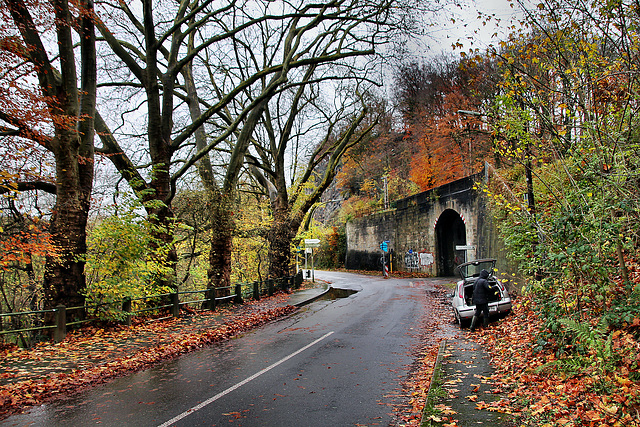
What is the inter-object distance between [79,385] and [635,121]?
10.1m

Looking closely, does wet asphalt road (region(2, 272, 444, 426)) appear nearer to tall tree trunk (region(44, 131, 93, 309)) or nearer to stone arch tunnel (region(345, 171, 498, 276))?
tall tree trunk (region(44, 131, 93, 309))

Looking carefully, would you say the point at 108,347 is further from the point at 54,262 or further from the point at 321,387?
the point at 321,387

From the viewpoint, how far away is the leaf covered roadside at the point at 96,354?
256 inches

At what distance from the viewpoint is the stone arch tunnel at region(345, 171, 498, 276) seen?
79.7 feet

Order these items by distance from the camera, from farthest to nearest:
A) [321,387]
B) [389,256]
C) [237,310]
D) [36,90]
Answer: [389,256]
[237,310]
[36,90]
[321,387]

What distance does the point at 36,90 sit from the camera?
9.02 m

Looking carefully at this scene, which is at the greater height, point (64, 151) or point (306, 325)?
point (64, 151)

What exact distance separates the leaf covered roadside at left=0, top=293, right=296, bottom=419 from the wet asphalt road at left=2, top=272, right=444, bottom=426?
44cm

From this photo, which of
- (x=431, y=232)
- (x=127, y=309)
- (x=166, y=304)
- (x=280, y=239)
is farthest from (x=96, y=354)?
(x=431, y=232)

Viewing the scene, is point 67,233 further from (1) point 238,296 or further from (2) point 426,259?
(2) point 426,259

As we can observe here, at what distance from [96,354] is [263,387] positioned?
4.33 m

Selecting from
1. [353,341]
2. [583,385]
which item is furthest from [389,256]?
[583,385]

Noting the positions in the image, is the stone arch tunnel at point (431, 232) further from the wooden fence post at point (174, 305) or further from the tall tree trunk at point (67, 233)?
the tall tree trunk at point (67, 233)

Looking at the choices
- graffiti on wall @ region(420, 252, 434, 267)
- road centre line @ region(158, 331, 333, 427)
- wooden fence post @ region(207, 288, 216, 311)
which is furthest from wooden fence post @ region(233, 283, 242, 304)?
graffiti on wall @ region(420, 252, 434, 267)
